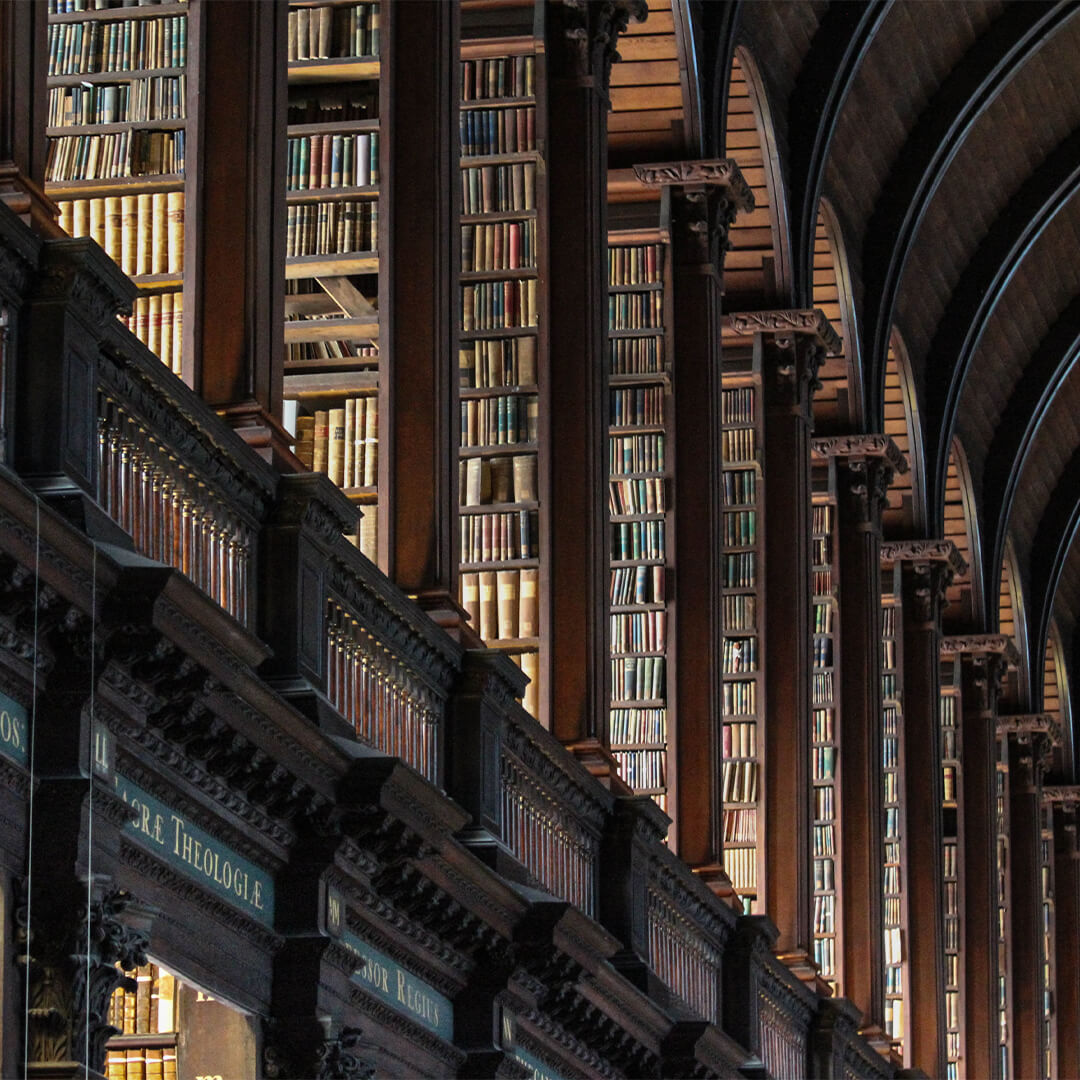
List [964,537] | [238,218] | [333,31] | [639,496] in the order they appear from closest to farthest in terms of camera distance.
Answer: [238,218] < [333,31] < [639,496] < [964,537]

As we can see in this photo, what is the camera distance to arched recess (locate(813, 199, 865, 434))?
17.1 meters

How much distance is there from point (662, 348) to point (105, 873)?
744cm

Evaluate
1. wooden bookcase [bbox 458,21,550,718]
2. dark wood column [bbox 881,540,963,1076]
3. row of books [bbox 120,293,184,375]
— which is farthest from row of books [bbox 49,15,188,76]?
dark wood column [bbox 881,540,963,1076]

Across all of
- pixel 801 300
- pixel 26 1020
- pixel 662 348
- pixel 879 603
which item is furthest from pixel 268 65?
pixel 879 603

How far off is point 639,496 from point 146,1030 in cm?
527

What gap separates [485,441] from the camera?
1117cm

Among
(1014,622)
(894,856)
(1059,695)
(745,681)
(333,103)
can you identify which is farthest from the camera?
(1059,695)

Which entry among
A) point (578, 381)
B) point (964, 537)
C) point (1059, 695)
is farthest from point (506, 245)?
point (1059, 695)

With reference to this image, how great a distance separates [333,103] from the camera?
1022 centimetres

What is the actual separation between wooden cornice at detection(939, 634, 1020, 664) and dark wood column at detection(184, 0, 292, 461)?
13552 millimetres

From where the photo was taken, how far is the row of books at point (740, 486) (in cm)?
1516

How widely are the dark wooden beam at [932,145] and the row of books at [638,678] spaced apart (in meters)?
4.84

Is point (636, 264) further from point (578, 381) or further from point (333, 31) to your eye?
point (333, 31)

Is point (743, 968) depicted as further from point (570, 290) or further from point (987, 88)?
point (987, 88)
